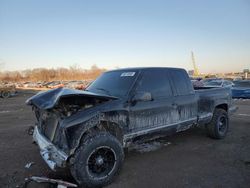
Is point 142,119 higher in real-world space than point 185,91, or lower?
lower

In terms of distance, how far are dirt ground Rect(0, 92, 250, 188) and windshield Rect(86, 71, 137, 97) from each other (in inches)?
58.6

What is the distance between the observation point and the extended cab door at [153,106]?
414 cm

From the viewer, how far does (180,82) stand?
→ 529 cm

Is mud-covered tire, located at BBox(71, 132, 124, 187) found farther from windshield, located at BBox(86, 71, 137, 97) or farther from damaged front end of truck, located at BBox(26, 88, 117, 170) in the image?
windshield, located at BBox(86, 71, 137, 97)

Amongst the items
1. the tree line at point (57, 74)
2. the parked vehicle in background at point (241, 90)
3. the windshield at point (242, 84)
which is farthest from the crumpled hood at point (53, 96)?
the tree line at point (57, 74)

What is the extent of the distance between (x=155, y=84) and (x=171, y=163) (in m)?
1.62

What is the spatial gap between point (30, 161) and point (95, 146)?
2017 mm

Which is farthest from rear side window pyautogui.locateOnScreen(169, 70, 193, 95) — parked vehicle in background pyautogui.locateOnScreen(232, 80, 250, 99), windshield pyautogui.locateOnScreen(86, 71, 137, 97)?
parked vehicle in background pyautogui.locateOnScreen(232, 80, 250, 99)

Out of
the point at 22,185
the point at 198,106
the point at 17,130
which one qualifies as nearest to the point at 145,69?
the point at 198,106

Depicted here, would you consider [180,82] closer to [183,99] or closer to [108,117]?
[183,99]

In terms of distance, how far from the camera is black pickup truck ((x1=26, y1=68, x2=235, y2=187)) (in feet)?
11.1

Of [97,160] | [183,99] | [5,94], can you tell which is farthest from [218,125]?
[5,94]

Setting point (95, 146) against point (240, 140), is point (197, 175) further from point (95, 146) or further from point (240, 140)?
point (240, 140)

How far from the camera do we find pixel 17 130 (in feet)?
24.6
